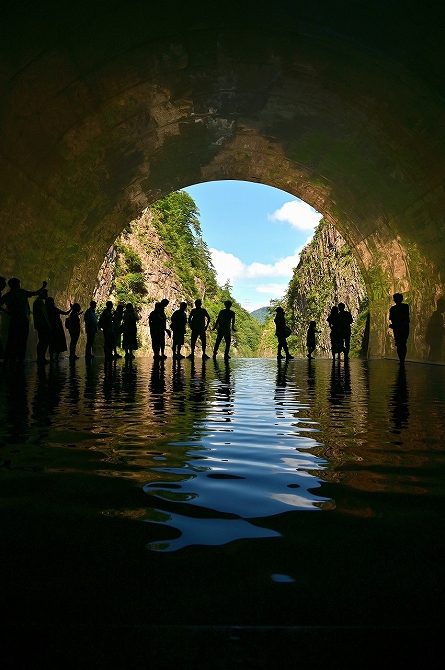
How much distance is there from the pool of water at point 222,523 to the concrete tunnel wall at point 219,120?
25.5 ft

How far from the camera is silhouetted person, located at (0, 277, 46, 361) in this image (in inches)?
559

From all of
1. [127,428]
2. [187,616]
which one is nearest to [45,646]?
[187,616]

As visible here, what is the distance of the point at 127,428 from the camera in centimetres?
473

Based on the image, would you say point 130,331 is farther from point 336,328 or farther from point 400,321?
point 400,321

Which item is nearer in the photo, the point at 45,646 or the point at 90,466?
the point at 45,646

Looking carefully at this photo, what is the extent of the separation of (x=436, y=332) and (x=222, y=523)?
53.6 ft

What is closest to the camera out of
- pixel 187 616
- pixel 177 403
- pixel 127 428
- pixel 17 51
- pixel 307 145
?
pixel 187 616

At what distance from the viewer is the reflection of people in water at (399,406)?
5219mm

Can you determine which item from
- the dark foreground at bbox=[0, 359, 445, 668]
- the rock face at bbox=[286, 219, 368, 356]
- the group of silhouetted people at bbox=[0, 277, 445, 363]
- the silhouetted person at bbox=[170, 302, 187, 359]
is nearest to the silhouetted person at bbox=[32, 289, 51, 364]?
the group of silhouetted people at bbox=[0, 277, 445, 363]

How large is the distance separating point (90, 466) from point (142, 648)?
2.03m

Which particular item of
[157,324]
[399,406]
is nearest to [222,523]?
[399,406]

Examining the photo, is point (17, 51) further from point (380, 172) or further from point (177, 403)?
point (380, 172)

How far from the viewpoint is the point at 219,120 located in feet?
55.9

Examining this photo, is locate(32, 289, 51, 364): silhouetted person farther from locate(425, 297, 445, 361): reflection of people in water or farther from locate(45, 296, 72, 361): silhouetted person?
locate(425, 297, 445, 361): reflection of people in water
